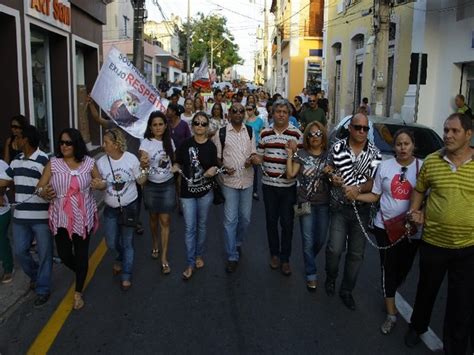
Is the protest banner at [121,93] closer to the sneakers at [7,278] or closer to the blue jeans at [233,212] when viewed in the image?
the blue jeans at [233,212]

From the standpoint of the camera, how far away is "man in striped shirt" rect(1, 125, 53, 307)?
467cm

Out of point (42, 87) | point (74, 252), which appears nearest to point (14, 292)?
point (74, 252)

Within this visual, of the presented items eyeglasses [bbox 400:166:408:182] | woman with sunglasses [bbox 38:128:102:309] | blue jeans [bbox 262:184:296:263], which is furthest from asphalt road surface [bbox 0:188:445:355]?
eyeglasses [bbox 400:166:408:182]

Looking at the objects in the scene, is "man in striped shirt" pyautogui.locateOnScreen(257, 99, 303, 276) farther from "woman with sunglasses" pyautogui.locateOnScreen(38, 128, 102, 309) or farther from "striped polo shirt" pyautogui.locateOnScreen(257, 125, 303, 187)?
"woman with sunglasses" pyautogui.locateOnScreen(38, 128, 102, 309)

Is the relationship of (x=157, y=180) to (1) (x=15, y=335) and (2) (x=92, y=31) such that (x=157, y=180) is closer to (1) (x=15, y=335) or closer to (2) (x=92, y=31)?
(1) (x=15, y=335)

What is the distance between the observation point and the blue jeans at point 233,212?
5648 mm

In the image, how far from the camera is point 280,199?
555 cm

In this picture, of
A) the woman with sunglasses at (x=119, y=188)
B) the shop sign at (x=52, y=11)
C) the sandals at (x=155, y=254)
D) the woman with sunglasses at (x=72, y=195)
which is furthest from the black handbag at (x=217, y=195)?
the shop sign at (x=52, y=11)

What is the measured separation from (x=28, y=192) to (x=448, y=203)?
3515 millimetres

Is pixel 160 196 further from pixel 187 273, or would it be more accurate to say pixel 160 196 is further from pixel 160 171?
pixel 187 273

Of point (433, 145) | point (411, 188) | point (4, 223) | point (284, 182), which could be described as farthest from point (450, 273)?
point (433, 145)

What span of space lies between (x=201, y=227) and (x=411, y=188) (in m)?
2.37

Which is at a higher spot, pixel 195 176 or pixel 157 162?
pixel 157 162

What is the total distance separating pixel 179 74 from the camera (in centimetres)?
5728
